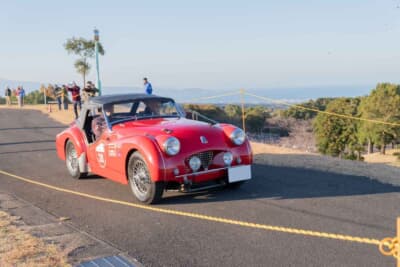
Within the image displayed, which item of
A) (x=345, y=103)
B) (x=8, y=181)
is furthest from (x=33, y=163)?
(x=345, y=103)

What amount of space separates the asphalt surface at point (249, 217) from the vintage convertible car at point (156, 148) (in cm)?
35

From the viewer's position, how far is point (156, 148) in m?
5.48

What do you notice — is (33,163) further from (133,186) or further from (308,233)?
(308,233)

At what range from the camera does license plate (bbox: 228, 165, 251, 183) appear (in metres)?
5.80

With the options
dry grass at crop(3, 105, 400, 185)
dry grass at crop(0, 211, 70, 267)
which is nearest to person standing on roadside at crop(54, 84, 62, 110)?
dry grass at crop(3, 105, 400, 185)

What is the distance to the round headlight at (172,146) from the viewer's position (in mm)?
5445

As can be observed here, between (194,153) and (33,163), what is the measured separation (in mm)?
5888

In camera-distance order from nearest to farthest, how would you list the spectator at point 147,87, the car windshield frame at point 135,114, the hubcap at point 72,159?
the car windshield frame at point 135,114
the hubcap at point 72,159
the spectator at point 147,87

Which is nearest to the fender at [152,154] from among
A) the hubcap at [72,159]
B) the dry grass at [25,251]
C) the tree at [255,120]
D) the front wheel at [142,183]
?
the front wheel at [142,183]

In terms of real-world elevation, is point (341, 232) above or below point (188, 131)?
below

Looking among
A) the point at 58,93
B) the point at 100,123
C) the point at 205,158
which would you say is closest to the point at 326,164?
the point at 205,158

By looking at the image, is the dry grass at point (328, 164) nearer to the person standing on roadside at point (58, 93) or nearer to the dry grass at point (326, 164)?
the dry grass at point (326, 164)

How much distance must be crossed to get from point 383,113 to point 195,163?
5787 cm

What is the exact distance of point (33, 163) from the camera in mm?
9844
